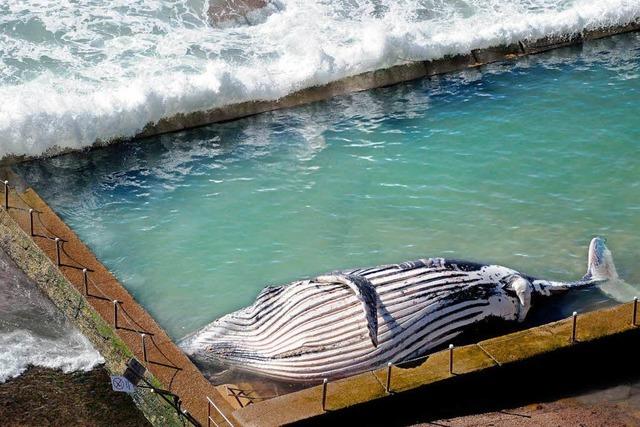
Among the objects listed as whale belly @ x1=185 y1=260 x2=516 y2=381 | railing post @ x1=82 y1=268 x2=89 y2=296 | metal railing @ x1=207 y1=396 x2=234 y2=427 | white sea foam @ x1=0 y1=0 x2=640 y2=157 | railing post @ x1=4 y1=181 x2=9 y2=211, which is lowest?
metal railing @ x1=207 y1=396 x2=234 y2=427

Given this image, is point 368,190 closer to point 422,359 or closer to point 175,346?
point 422,359

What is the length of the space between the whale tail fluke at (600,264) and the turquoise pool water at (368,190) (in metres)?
0.18

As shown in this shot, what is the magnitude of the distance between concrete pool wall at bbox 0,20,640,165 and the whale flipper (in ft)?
22.0

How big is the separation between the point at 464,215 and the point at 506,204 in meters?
0.70

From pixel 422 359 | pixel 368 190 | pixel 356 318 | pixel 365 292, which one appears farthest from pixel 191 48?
pixel 422 359

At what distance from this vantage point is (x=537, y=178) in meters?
15.5

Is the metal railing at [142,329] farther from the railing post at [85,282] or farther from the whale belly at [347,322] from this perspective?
the whale belly at [347,322]

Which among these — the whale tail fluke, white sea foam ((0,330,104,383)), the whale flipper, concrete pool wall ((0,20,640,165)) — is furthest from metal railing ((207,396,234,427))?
concrete pool wall ((0,20,640,165))

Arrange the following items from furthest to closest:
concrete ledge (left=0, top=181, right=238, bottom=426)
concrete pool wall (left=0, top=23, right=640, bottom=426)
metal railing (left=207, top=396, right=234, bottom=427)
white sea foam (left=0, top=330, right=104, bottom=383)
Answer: white sea foam (left=0, top=330, right=104, bottom=383) < concrete ledge (left=0, top=181, right=238, bottom=426) < concrete pool wall (left=0, top=23, right=640, bottom=426) < metal railing (left=207, top=396, right=234, bottom=427)

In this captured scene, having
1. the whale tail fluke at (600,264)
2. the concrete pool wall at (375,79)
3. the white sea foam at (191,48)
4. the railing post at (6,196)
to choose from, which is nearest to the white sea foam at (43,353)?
the railing post at (6,196)

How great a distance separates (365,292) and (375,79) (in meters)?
8.40

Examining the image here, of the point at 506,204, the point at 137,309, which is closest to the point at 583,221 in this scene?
the point at 506,204

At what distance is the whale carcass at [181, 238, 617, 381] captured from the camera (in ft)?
35.8

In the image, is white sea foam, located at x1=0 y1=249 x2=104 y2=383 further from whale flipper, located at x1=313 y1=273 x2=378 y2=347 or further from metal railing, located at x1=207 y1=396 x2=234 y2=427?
whale flipper, located at x1=313 y1=273 x2=378 y2=347
